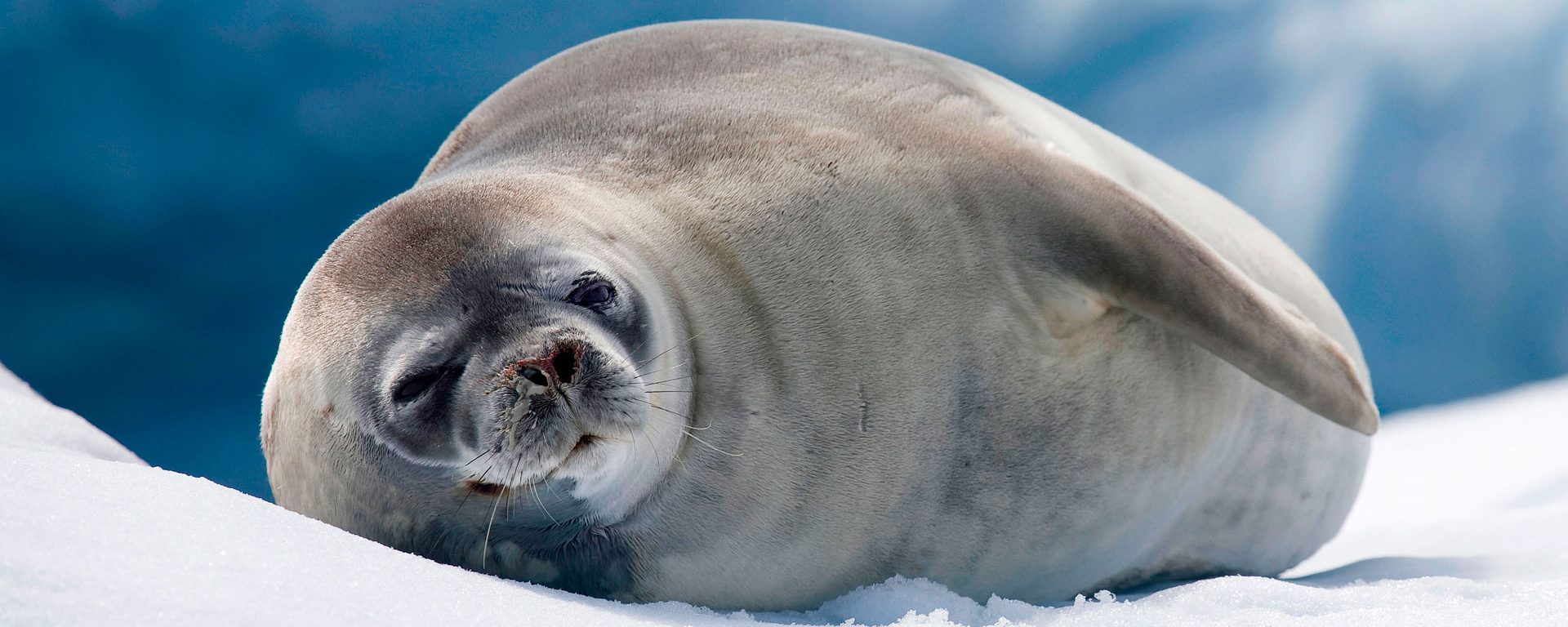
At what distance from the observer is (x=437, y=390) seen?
1.46 meters

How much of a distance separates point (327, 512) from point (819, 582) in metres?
0.68

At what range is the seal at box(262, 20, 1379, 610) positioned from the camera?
4.96 ft

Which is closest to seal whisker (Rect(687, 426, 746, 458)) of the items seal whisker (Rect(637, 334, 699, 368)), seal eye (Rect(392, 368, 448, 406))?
seal whisker (Rect(637, 334, 699, 368))

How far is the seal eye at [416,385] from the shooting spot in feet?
4.79

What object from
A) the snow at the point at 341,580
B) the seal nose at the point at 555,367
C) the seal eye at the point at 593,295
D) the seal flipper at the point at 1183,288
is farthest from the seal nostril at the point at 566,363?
the seal flipper at the point at 1183,288

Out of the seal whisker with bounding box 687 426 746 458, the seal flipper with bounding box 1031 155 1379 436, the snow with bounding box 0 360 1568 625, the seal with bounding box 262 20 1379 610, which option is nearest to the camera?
the snow with bounding box 0 360 1568 625

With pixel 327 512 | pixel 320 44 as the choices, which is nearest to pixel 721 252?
pixel 327 512

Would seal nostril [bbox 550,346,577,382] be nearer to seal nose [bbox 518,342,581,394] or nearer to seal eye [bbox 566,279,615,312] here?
seal nose [bbox 518,342,581,394]

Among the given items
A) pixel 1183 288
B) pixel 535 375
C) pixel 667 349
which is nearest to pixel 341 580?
pixel 535 375

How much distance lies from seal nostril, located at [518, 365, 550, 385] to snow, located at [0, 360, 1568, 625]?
0.74ft

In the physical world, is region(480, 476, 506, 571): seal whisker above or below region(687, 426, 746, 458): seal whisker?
below

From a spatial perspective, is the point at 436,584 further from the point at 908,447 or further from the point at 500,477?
the point at 908,447

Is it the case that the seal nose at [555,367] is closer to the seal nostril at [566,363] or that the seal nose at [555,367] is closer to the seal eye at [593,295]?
the seal nostril at [566,363]

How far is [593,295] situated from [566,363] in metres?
0.17
